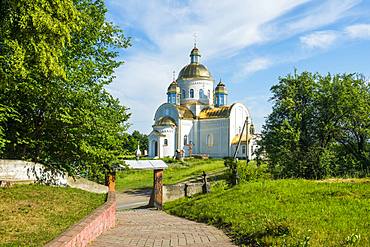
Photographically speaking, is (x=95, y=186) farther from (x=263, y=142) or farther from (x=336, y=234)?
(x=263, y=142)

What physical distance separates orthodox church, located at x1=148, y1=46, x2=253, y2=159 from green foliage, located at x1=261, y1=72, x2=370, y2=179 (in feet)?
78.9

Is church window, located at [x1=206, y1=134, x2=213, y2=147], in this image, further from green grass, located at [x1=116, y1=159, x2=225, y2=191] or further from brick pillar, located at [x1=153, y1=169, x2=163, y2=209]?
brick pillar, located at [x1=153, y1=169, x2=163, y2=209]

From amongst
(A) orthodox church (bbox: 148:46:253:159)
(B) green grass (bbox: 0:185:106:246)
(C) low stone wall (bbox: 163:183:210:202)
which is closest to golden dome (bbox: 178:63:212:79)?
(A) orthodox church (bbox: 148:46:253:159)

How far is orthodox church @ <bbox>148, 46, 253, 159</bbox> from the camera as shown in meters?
55.8

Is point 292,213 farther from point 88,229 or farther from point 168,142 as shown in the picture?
point 168,142

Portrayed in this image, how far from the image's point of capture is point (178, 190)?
72.2ft

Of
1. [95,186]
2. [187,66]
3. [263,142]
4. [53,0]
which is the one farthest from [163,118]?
[53,0]

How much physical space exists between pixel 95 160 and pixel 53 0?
298 inches

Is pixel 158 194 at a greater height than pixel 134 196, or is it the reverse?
pixel 158 194

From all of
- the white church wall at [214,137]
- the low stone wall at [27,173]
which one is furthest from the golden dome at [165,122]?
the low stone wall at [27,173]

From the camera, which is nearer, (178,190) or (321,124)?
(178,190)

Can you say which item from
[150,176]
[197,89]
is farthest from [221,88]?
[150,176]

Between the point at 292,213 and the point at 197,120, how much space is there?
48858mm

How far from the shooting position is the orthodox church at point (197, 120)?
55.8 m
